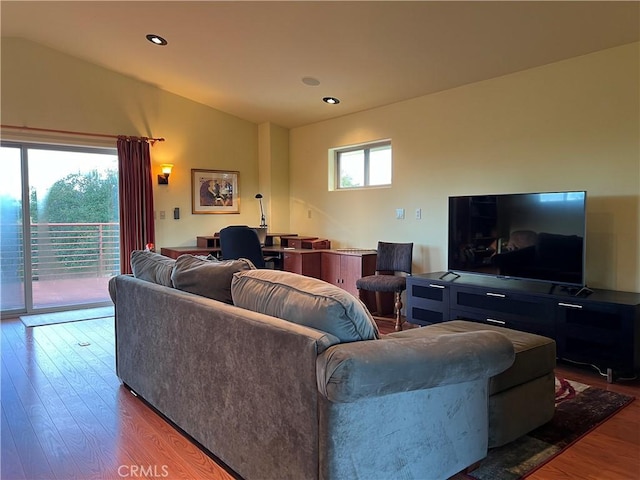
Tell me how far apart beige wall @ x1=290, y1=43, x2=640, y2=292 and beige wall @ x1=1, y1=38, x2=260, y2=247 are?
4.41 ft

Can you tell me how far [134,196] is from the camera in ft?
17.8

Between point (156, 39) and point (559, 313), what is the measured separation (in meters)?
4.22

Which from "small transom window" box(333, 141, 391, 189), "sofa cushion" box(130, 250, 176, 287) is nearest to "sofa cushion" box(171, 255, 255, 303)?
"sofa cushion" box(130, 250, 176, 287)

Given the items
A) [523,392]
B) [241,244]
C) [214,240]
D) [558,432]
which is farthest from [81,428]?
[214,240]

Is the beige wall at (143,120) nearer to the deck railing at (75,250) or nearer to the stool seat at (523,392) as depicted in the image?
the deck railing at (75,250)

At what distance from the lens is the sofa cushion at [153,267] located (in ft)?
8.45

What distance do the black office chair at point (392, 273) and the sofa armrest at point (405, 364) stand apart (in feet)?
8.52

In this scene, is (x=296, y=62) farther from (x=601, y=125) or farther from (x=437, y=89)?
(x=601, y=125)

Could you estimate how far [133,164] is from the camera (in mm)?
5441

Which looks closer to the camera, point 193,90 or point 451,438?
point 451,438

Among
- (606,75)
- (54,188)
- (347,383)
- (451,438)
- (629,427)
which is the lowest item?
(629,427)

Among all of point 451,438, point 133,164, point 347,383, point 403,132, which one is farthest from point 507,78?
point 133,164

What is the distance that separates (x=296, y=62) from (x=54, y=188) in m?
3.21

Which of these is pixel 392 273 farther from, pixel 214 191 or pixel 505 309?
pixel 214 191
